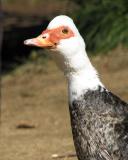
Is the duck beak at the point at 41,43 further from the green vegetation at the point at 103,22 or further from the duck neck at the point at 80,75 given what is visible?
the green vegetation at the point at 103,22

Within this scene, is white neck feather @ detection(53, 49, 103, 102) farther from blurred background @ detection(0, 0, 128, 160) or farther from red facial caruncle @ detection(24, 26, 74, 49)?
blurred background @ detection(0, 0, 128, 160)

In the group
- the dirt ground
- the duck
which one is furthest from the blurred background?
the duck

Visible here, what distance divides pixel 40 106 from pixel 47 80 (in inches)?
83.9

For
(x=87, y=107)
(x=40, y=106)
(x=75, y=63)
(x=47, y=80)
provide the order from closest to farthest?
(x=75, y=63) < (x=87, y=107) < (x=40, y=106) < (x=47, y=80)

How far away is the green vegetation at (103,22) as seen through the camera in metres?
12.9

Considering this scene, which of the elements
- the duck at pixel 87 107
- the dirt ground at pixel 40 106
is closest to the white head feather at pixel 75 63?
the duck at pixel 87 107

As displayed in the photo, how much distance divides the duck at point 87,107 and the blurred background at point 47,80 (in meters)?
2.40

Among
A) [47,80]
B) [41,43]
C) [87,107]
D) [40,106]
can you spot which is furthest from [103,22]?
[41,43]

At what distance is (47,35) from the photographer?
5.16 m

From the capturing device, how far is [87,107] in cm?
529

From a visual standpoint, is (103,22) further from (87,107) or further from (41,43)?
(41,43)

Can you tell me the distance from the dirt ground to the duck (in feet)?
7.82

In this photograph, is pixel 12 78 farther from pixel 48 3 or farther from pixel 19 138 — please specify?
pixel 48 3

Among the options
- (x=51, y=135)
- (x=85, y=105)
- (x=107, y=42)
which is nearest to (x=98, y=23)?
(x=107, y=42)
